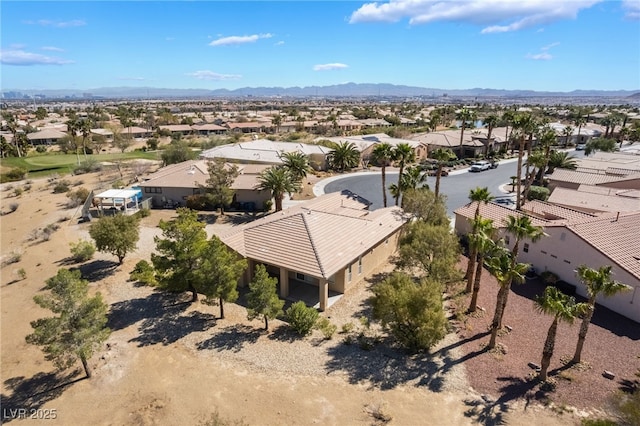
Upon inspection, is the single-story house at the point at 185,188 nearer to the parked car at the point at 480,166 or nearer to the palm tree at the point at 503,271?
the palm tree at the point at 503,271

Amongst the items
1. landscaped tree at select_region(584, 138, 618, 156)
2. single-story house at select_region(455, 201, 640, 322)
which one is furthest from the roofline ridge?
landscaped tree at select_region(584, 138, 618, 156)

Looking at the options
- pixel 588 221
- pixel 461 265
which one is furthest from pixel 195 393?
pixel 588 221

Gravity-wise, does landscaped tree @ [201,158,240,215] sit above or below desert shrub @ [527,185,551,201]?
above

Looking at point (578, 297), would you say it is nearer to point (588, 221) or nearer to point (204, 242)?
point (588, 221)

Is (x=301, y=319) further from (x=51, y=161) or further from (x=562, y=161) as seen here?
(x=51, y=161)

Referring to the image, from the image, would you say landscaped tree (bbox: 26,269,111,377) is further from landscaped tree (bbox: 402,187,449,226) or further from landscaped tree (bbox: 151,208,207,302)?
landscaped tree (bbox: 402,187,449,226)

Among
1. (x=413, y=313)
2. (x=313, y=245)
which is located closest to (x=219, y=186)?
(x=313, y=245)
